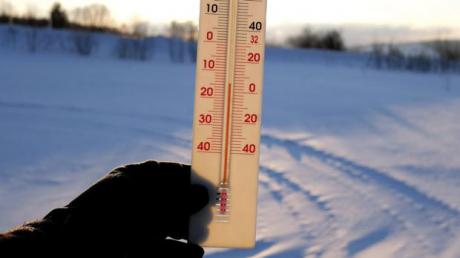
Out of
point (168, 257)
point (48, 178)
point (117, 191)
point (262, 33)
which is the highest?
point (262, 33)

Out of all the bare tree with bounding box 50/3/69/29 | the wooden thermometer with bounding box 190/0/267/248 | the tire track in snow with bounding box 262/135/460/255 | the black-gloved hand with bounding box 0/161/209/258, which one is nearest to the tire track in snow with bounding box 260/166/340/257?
the tire track in snow with bounding box 262/135/460/255

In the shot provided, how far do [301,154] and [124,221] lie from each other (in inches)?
143

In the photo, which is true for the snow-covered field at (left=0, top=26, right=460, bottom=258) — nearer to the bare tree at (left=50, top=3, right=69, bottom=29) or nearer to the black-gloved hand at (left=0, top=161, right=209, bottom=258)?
the black-gloved hand at (left=0, top=161, right=209, bottom=258)

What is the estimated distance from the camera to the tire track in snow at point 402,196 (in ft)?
10.6

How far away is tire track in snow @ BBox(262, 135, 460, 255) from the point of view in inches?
127

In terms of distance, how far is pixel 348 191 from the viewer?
385 centimetres

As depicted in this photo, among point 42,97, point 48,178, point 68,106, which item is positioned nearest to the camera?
point 48,178

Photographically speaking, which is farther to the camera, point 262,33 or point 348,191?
point 348,191

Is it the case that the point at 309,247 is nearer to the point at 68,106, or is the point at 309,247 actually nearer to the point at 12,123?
the point at 12,123

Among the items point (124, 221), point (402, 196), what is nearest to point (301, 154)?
point (402, 196)

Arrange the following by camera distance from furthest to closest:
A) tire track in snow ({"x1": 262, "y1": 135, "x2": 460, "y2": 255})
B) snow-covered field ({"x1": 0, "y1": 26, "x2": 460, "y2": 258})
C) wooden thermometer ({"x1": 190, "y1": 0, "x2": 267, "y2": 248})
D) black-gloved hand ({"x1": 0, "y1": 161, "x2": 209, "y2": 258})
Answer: tire track in snow ({"x1": 262, "y1": 135, "x2": 460, "y2": 255})
snow-covered field ({"x1": 0, "y1": 26, "x2": 460, "y2": 258})
wooden thermometer ({"x1": 190, "y1": 0, "x2": 267, "y2": 248})
black-gloved hand ({"x1": 0, "y1": 161, "x2": 209, "y2": 258})

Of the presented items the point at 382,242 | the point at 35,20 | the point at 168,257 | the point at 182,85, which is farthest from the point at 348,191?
the point at 35,20

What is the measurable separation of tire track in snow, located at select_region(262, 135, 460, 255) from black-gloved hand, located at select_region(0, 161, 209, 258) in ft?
6.01

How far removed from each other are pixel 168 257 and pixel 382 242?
1778 mm
